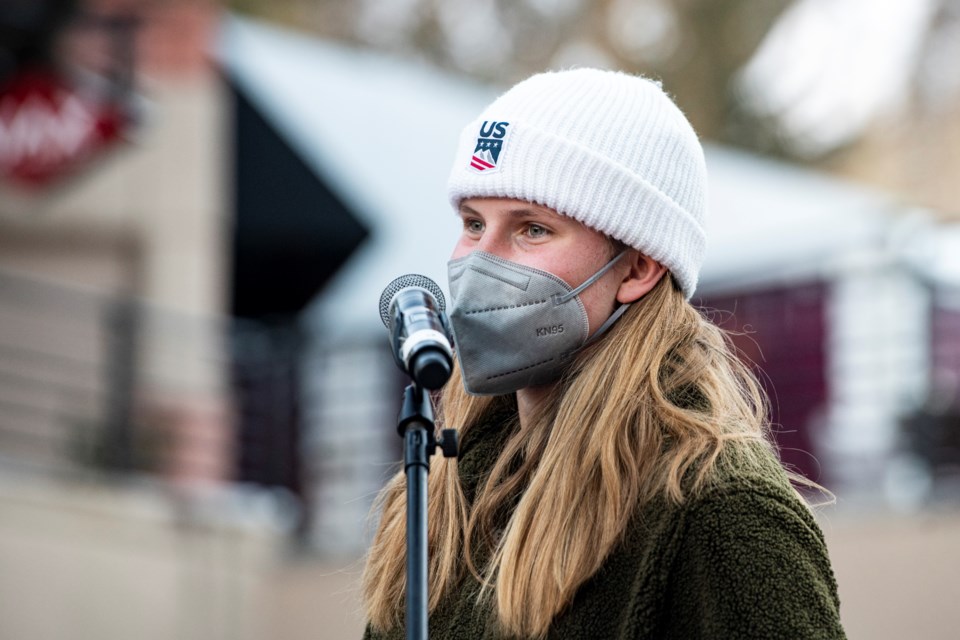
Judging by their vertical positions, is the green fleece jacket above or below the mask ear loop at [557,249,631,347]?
below

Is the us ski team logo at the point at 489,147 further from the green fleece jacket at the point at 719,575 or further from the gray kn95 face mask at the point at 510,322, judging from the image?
the green fleece jacket at the point at 719,575

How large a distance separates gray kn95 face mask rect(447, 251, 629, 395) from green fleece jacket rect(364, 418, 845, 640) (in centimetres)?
41

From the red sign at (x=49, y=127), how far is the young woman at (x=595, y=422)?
25.0 ft

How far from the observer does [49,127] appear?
10.3 meters

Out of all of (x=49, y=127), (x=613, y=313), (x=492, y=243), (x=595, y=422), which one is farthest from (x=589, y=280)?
(x=49, y=127)

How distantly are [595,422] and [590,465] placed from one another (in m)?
0.09

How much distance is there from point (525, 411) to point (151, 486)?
6535mm

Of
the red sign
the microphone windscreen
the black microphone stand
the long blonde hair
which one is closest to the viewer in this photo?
the black microphone stand

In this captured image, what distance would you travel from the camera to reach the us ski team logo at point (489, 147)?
9.37 feet

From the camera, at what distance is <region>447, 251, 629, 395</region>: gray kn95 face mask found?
9.05ft

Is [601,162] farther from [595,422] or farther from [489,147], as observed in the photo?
[595,422]

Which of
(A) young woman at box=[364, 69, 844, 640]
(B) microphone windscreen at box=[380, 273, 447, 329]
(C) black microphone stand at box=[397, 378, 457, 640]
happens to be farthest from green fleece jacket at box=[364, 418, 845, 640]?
(B) microphone windscreen at box=[380, 273, 447, 329]

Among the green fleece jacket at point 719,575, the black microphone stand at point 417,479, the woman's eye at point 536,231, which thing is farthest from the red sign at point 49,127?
the green fleece jacket at point 719,575

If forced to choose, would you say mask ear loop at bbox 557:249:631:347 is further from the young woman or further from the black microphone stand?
the black microphone stand
